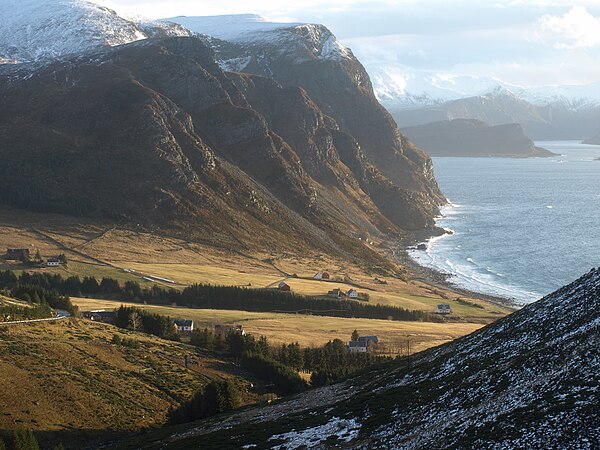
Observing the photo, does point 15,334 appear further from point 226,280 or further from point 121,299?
point 226,280

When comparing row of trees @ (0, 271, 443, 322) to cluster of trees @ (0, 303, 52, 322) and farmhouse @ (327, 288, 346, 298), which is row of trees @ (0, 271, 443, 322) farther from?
cluster of trees @ (0, 303, 52, 322)

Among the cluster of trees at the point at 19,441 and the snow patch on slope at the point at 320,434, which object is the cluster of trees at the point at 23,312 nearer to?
the cluster of trees at the point at 19,441

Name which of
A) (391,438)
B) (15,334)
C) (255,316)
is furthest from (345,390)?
(255,316)

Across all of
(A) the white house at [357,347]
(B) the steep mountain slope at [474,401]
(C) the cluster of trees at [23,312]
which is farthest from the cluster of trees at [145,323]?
(B) the steep mountain slope at [474,401]

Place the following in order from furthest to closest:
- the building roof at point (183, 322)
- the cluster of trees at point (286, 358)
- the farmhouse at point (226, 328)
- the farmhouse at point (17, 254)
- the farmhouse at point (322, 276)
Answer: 1. the farmhouse at point (322, 276)
2. the farmhouse at point (17, 254)
3. the building roof at point (183, 322)
4. the farmhouse at point (226, 328)
5. the cluster of trees at point (286, 358)

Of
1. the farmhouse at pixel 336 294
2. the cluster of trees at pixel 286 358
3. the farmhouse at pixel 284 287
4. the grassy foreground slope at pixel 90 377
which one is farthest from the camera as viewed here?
the farmhouse at pixel 336 294

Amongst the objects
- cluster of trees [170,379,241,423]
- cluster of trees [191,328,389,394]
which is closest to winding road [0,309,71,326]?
cluster of trees [191,328,389,394]

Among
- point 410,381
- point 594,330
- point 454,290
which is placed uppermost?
point 594,330
